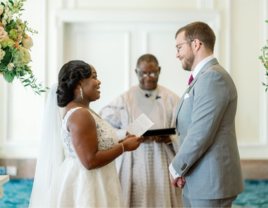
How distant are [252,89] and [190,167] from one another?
3432 millimetres

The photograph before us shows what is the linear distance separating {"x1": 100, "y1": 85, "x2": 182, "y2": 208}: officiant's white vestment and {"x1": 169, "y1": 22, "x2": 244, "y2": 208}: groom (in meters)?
1.07

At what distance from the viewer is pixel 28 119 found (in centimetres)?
512

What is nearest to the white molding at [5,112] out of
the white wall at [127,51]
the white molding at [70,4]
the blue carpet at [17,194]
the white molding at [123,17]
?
the white wall at [127,51]

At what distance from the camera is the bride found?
2035mm

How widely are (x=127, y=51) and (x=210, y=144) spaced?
11.2 feet

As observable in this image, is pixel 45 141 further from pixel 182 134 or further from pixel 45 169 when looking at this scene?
pixel 182 134

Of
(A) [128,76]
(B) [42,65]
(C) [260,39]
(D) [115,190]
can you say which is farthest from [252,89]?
(D) [115,190]

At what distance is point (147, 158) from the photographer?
3.23m

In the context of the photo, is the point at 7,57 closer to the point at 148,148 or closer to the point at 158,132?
the point at 158,132

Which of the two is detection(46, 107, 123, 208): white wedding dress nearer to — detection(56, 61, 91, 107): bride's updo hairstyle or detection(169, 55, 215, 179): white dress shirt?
detection(56, 61, 91, 107): bride's updo hairstyle

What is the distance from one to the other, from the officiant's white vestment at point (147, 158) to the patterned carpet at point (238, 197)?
4.83ft

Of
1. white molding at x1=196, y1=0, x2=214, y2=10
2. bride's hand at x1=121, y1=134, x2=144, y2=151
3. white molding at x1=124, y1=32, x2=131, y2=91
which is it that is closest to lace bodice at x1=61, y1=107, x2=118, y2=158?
bride's hand at x1=121, y1=134, x2=144, y2=151

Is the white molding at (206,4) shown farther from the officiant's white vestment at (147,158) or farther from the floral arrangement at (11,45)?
the floral arrangement at (11,45)

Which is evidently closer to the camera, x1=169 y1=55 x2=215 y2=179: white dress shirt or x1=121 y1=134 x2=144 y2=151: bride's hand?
x1=169 y1=55 x2=215 y2=179: white dress shirt
